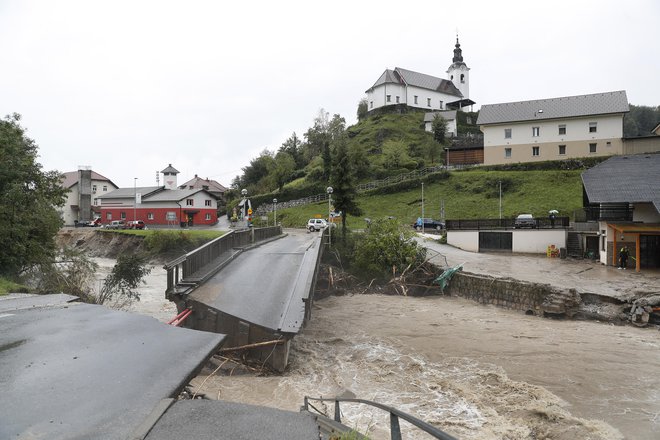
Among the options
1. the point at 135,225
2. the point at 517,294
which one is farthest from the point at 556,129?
the point at 135,225

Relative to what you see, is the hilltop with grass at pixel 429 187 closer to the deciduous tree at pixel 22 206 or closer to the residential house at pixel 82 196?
the deciduous tree at pixel 22 206

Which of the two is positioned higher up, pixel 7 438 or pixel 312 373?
pixel 7 438

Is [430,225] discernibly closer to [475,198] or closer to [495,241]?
[475,198]

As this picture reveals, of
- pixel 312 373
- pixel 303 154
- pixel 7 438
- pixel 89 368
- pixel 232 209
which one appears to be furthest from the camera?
pixel 303 154

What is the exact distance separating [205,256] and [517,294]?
15205 mm

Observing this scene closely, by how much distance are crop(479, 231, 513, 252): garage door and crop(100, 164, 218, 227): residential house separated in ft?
140

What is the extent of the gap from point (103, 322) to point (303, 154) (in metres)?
84.3

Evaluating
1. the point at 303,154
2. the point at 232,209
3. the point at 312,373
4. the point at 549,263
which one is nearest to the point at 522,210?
the point at 549,263

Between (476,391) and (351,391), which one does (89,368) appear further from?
(476,391)

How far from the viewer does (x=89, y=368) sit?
21.6 feet

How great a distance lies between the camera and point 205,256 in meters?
18.2

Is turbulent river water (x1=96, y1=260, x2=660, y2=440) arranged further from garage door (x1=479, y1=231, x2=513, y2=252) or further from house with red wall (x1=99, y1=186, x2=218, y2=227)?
house with red wall (x1=99, y1=186, x2=218, y2=227)

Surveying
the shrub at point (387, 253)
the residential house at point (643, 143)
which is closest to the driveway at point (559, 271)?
the shrub at point (387, 253)

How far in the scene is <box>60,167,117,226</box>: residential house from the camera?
76.4 m
